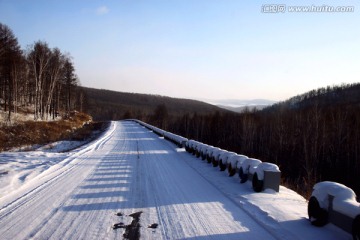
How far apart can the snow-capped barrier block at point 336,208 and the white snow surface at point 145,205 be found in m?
0.19

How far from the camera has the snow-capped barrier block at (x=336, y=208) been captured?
232 inches

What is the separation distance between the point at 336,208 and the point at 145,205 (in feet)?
13.1

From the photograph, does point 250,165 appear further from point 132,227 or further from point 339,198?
point 132,227

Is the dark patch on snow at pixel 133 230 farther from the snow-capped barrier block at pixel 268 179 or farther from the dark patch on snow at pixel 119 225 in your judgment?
the snow-capped barrier block at pixel 268 179

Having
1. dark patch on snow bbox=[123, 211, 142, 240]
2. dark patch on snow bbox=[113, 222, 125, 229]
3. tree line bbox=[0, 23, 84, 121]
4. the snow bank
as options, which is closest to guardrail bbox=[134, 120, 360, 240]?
the snow bank

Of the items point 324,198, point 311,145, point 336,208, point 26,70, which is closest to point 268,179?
point 324,198

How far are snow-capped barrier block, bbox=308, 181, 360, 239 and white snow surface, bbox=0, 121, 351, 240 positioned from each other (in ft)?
0.64

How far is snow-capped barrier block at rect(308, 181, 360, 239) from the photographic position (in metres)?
5.90

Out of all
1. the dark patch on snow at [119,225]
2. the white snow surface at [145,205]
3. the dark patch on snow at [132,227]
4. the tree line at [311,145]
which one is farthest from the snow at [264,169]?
the tree line at [311,145]

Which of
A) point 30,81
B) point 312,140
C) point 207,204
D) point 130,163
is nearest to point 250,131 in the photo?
point 312,140

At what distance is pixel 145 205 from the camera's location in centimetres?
831

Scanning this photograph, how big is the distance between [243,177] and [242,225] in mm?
4354

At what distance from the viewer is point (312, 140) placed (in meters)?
31.4

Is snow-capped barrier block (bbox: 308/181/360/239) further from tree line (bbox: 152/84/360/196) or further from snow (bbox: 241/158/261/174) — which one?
tree line (bbox: 152/84/360/196)
